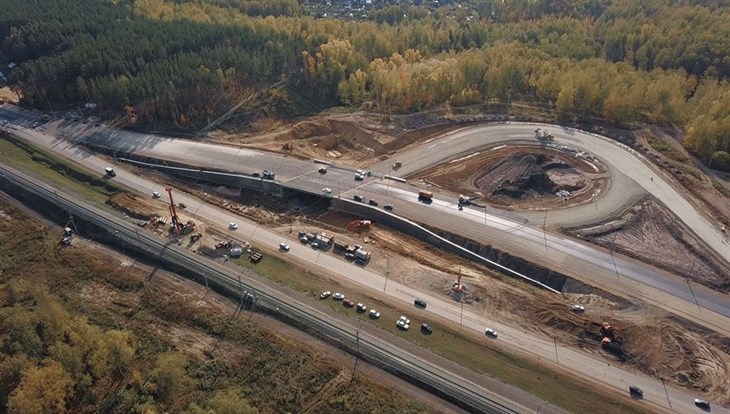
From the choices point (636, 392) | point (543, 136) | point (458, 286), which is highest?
point (636, 392)

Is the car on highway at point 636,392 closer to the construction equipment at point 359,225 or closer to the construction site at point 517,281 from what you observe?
the construction site at point 517,281

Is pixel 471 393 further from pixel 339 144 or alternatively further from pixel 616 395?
pixel 339 144

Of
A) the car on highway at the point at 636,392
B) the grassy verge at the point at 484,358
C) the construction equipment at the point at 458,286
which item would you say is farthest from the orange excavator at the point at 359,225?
the car on highway at the point at 636,392

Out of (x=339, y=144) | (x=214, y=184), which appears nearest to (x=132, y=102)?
(x=214, y=184)

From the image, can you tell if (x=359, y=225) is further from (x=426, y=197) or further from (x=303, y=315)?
(x=303, y=315)

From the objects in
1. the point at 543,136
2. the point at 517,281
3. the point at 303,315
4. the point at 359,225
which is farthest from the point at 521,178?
the point at 303,315

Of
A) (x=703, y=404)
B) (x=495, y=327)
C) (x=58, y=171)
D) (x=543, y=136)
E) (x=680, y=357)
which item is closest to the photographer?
(x=703, y=404)

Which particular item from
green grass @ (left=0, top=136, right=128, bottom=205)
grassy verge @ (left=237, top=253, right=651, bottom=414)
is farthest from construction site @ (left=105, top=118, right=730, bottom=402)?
green grass @ (left=0, top=136, right=128, bottom=205)

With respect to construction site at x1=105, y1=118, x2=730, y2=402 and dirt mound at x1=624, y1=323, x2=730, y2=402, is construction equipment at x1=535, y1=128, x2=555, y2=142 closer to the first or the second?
construction site at x1=105, y1=118, x2=730, y2=402
